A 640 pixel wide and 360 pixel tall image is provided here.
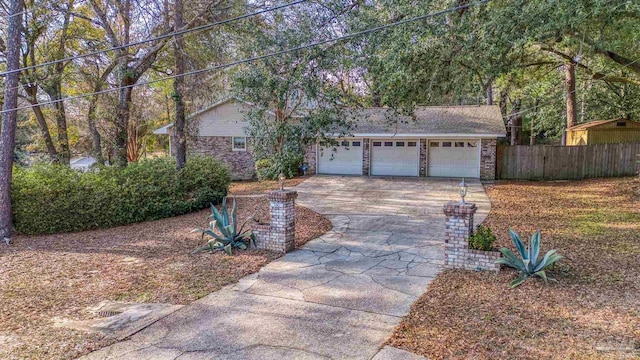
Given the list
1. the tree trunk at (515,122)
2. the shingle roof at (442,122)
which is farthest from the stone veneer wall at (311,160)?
the tree trunk at (515,122)

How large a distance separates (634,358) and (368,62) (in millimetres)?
6930

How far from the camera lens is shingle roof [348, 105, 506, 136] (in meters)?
16.5

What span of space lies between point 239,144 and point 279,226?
1325 centimetres

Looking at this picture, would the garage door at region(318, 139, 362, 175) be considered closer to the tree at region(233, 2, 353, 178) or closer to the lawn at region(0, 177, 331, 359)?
the tree at region(233, 2, 353, 178)

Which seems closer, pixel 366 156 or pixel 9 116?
pixel 9 116

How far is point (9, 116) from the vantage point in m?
8.80

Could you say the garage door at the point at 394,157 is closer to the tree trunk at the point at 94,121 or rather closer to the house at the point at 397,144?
the house at the point at 397,144

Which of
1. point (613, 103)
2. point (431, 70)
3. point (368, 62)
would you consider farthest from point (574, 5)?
point (613, 103)

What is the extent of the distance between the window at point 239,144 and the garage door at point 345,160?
383 cm

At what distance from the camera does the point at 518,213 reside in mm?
9766

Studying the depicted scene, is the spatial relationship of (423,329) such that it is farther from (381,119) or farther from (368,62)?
(381,119)

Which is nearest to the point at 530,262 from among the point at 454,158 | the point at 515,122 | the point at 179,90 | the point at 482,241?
the point at 482,241

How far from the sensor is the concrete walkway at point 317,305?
368 centimetres

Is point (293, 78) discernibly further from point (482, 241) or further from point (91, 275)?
point (91, 275)
